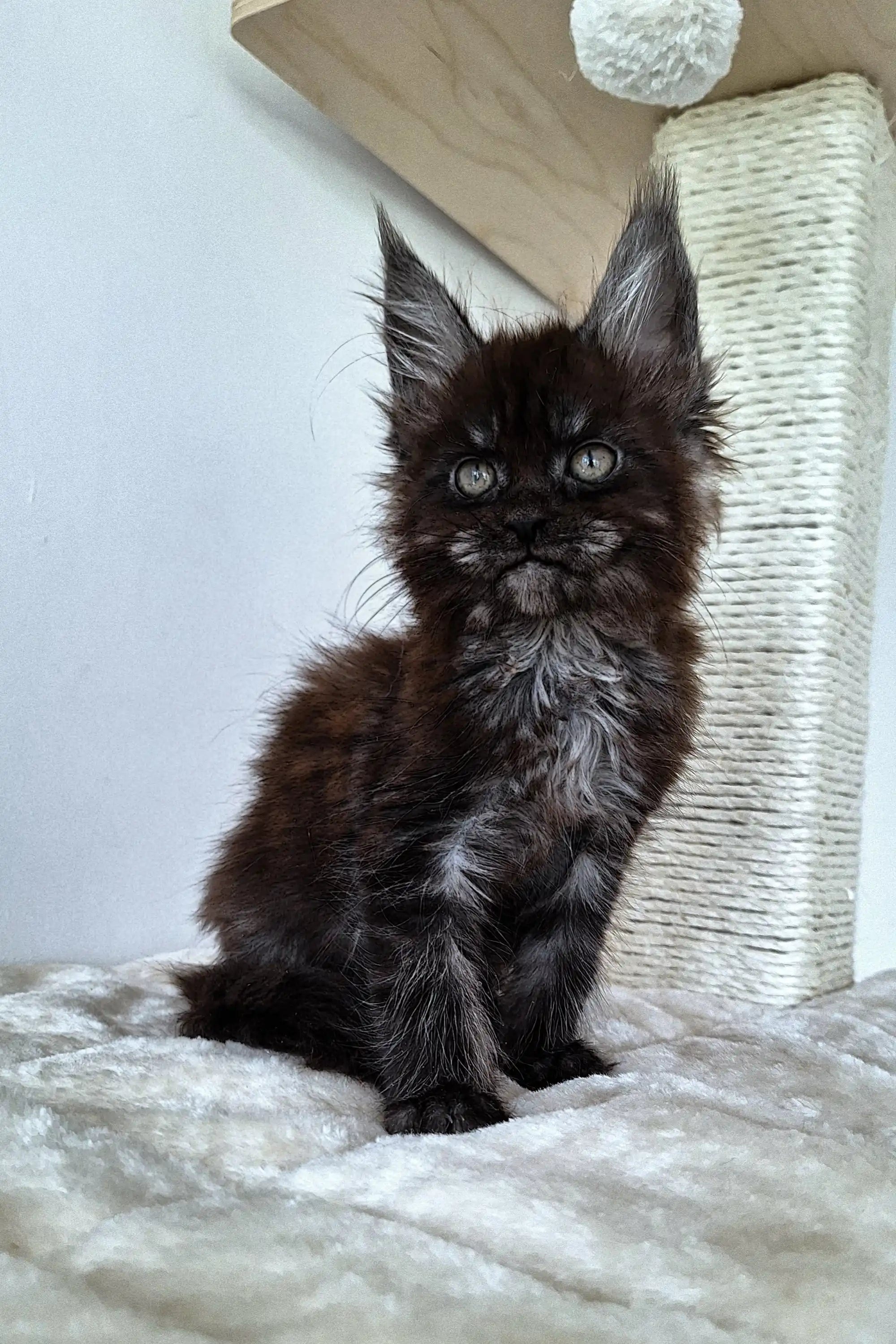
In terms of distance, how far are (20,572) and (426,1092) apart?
0.92 m

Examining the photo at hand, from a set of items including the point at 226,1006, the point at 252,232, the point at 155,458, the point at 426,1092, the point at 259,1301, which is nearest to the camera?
the point at 259,1301

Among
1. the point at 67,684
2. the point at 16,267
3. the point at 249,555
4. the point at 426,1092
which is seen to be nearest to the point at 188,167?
the point at 16,267

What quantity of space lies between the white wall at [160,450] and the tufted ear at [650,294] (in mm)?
679

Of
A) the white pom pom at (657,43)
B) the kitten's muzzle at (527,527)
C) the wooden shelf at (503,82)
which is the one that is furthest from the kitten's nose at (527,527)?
the wooden shelf at (503,82)

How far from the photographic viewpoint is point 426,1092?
1026 millimetres

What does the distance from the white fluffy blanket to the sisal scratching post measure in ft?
1.51

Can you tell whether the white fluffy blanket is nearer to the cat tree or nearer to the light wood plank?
the cat tree

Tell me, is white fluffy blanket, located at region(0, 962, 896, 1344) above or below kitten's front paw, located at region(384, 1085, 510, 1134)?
above

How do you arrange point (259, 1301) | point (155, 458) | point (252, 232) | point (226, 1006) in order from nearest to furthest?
point (259, 1301) → point (226, 1006) → point (155, 458) → point (252, 232)

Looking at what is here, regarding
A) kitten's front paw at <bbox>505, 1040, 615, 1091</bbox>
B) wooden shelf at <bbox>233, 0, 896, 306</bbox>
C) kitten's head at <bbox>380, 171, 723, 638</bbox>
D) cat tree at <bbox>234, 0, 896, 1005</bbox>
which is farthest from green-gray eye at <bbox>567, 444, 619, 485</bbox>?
wooden shelf at <bbox>233, 0, 896, 306</bbox>

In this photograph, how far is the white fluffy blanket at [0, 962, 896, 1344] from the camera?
59 cm

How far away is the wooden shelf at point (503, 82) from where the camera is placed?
1.52 m

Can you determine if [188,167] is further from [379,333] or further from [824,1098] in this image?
[824,1098]

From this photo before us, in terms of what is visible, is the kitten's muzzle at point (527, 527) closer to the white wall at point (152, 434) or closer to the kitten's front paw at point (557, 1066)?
the kitten's front paw at point (557, 1066)
